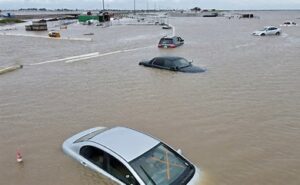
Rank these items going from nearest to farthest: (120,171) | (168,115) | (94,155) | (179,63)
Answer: (120,171)
(94,155)
(168,115)
(179,63)

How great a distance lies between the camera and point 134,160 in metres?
5.82

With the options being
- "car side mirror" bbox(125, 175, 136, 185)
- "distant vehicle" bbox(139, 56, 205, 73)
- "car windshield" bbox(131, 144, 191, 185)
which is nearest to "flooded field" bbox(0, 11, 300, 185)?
"distant vehicle" bbox(139, 56, 205, 73)

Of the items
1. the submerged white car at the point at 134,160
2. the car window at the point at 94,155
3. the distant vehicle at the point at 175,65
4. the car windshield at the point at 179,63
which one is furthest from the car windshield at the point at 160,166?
the car windshield at the point at 179,63

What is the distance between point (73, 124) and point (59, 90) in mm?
4944

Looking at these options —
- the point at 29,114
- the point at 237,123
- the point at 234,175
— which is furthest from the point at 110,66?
the point at 234,175

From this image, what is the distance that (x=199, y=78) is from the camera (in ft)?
55.6

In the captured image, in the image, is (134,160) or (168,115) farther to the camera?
(168,115)

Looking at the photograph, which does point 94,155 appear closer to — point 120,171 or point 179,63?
point 120,171

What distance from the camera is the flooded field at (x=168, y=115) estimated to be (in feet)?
25.8

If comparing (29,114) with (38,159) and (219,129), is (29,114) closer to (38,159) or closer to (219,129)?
(38,159)

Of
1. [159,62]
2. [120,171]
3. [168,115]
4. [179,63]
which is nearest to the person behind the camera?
[120,171]

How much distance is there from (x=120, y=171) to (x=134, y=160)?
1.31 ft

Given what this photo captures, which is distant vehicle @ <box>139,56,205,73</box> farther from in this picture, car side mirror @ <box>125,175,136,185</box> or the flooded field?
car side mirror @ <box>125,175,136,185</box>

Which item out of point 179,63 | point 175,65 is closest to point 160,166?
point 175,65
